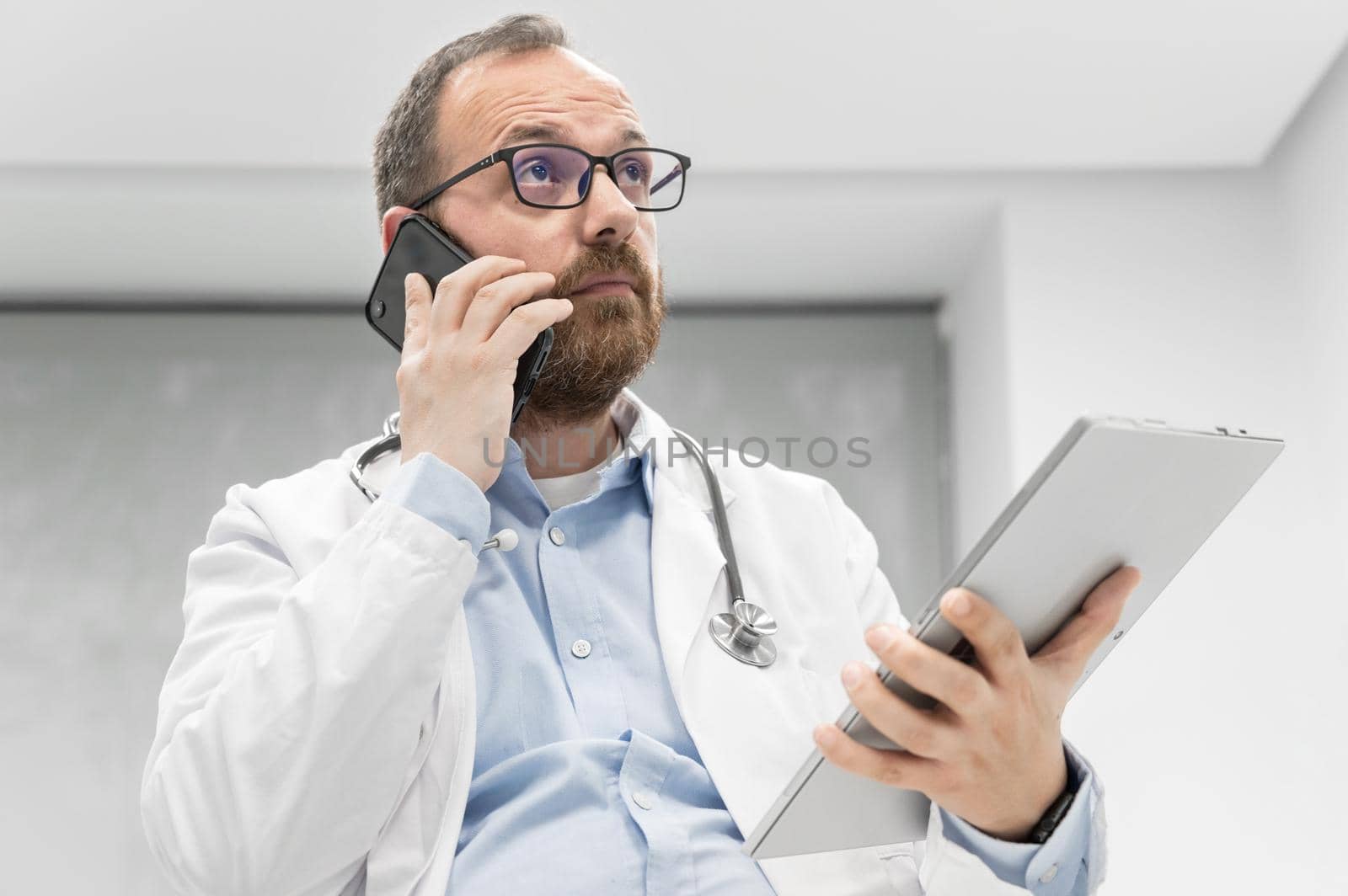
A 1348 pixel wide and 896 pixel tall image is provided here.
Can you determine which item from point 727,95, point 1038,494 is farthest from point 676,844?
point 727,95

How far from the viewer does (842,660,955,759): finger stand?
848 mm

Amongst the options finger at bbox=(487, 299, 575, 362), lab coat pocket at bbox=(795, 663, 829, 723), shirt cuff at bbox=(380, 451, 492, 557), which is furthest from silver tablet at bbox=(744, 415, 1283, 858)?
finger at bbox=(487, 299, 575, 362)

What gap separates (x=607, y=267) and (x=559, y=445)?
9.6 inches

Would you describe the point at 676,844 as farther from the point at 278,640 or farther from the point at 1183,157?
the point at 1183,157

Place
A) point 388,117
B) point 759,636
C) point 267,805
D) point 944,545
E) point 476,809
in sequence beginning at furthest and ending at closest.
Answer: point 944,545 < point 388,117 < point 759,636 < point 476,809 < point 267,805

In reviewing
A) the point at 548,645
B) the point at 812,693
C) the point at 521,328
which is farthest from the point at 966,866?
the point at 521,328

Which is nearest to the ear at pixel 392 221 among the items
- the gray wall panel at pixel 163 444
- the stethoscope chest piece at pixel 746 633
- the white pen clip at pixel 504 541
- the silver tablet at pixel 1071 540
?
the white pen clip at pixel 504 541

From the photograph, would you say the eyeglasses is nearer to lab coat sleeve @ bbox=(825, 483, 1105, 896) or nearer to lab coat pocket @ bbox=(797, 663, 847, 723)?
lab coat pocket @ bbox=(797, 663, 847, 723)

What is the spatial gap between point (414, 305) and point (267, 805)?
547mm

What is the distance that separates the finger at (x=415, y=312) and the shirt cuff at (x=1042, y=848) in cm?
69

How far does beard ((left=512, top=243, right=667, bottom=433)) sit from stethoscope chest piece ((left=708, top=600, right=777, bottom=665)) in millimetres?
319

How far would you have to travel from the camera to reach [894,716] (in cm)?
85

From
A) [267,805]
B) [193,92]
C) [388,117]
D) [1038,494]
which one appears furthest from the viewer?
[193,92]

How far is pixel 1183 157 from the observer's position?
2629 mm
